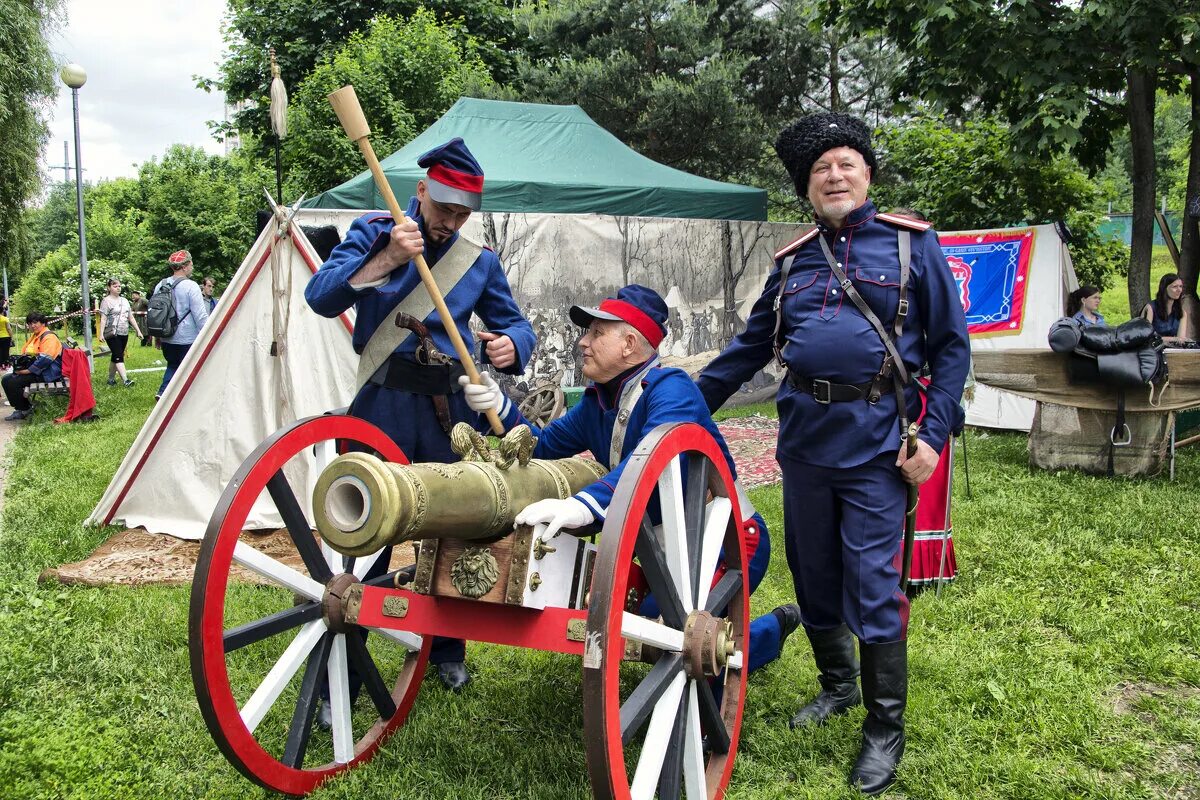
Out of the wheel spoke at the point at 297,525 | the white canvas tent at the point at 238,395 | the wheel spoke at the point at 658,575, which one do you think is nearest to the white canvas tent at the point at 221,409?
the white canvas tent at the point at 238,395

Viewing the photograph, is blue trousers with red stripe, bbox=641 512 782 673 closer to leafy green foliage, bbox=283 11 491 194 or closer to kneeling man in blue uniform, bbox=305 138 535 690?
kneeling man in blue uniform, bbox=305 138 535 690

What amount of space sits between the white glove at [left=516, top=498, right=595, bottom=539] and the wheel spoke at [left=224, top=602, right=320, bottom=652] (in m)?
0.79

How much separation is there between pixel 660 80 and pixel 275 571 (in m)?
14.6

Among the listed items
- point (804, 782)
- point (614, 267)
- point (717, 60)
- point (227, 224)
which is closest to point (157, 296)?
point (614, 267)

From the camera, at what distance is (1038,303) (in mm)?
8328

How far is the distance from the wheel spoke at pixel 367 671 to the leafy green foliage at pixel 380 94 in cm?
1284

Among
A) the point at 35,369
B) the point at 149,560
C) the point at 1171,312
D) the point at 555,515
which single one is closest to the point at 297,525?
the point at 555,515

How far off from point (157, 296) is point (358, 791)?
8.41 meters

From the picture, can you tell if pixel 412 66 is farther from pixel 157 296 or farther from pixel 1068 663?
pixel 1068 663

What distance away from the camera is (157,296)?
32.4ft

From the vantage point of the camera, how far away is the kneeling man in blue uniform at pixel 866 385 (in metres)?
2.81

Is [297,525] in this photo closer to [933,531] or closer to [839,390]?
[839,390]

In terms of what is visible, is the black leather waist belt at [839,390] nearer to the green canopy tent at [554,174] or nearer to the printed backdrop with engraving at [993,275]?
the printed backdrop with engraving at [993,275]

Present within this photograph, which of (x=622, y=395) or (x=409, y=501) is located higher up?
(x=622, y=395)
